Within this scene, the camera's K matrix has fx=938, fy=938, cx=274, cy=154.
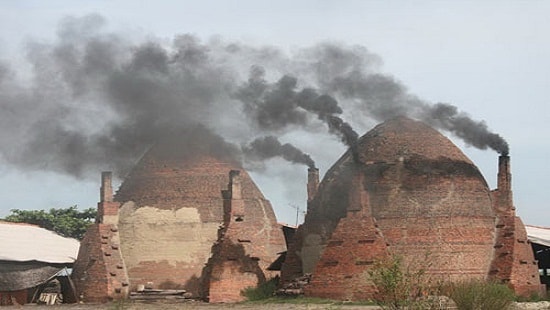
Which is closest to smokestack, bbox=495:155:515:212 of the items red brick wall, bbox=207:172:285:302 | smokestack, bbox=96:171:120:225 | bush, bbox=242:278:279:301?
bush, bbox=242:278:279:301

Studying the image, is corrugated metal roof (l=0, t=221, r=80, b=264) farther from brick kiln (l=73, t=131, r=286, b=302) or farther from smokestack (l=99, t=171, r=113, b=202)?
smokestack (l=99, t=171, r=113, b=202)

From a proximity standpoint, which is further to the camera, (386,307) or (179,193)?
(179,193)

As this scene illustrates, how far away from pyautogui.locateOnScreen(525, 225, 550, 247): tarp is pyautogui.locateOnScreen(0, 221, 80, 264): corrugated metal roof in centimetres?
1907

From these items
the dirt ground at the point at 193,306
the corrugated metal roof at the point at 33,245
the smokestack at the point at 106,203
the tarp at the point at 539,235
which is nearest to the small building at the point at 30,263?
the corrugated metal roof at the point at 33,245

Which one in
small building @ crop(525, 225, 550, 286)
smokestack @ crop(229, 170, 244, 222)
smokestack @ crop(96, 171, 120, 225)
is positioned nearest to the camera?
small building @ crop(525, 225, 550, 286)

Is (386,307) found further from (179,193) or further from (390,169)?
(179,193)

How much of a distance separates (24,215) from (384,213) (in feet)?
97.1

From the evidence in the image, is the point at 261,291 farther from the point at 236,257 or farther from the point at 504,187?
the point at 504,187

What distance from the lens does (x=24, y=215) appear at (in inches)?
2191

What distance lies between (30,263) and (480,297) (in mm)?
21293

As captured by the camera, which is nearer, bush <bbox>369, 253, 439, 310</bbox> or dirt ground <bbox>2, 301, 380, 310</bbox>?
bush <bbox>369, 253, 439, 310</bbox>

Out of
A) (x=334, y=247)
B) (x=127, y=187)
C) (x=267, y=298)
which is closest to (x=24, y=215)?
(x=127, y=187)

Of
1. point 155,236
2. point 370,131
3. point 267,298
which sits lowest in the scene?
point 267,298

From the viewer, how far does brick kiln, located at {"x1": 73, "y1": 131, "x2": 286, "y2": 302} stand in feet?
119
